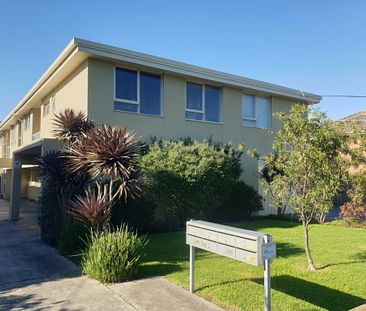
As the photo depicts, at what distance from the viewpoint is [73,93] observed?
13.8 metres

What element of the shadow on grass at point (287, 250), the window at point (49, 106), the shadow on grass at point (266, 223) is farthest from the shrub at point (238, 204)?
the window at point (49, 106)

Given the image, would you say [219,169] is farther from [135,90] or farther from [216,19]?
[216,19]

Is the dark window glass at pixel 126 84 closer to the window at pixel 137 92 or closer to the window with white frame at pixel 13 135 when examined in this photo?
the window at pixel 137 92

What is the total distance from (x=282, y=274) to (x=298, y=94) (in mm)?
13292

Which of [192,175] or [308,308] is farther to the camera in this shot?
[192,175]

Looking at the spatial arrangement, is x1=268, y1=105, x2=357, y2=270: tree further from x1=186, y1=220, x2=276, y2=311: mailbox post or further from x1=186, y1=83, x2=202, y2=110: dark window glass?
x1=186, y1=83, x2=202, y2=110: dark window glass

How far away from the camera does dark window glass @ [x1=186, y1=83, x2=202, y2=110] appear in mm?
14898

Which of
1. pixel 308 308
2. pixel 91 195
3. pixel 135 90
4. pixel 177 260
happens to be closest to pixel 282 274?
pixel 308 308

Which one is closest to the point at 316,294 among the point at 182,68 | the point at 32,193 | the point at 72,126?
the point at 72,126

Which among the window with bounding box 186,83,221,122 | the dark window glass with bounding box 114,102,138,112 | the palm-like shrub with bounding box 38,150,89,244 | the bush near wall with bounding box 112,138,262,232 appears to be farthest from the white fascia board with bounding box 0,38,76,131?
the window with bounding box 186,83,221,122

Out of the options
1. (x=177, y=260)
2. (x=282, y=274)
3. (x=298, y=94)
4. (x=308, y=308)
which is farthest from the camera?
(x=298, y=94)

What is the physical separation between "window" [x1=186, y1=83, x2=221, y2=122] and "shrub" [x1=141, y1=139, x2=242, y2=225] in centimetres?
258

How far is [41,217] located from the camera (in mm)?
10453

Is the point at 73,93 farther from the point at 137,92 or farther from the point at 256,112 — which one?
the point at 256,112
